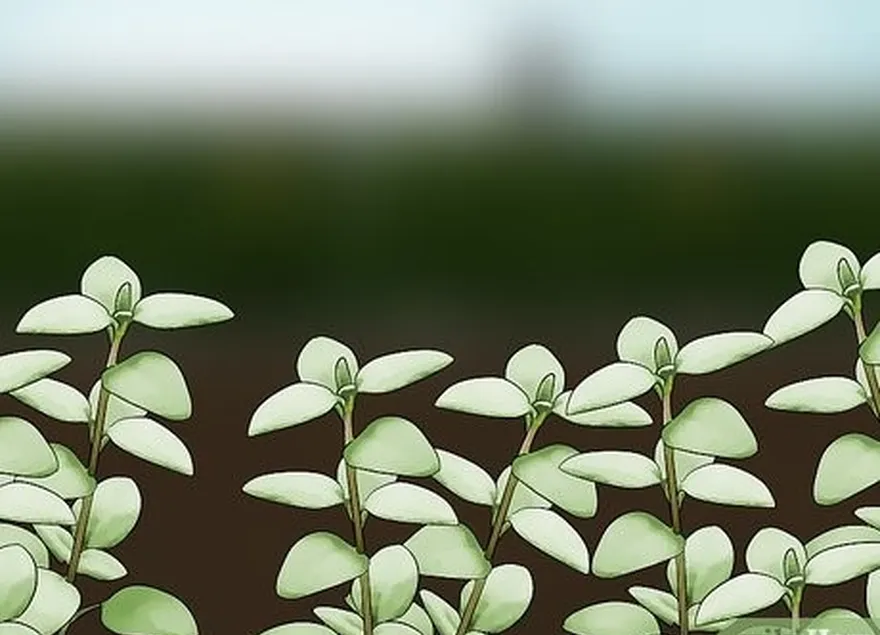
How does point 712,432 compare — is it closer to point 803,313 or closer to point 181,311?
point 803,313

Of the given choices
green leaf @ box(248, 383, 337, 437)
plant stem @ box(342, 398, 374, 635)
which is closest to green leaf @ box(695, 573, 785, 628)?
plant stem @ box(342, 398, 374, 635)

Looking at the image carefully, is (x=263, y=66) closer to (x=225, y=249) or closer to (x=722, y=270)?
(x=225, y=249)

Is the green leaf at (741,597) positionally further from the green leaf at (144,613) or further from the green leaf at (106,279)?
the green leaf at (106,279)

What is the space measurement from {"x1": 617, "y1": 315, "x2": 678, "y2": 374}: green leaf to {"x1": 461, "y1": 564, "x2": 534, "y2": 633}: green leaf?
27cm

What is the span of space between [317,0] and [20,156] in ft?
1.12

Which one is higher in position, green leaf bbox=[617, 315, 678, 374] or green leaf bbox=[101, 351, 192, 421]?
green leaf bbox=[617, 315, 678, 374]

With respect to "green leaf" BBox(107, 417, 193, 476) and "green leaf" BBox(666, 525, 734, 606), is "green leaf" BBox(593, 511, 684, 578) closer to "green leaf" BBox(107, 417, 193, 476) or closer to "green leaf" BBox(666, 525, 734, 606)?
"green leaf" BBox(666, 525, 734, 606)

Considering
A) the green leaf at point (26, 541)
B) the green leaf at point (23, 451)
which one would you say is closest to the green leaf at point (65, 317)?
the green leaf at point (23, 451)

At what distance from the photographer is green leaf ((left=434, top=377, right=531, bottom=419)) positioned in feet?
4.04

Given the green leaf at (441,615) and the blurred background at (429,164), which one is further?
A: the green leaf at (441,615)

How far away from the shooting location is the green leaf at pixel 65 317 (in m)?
1.19

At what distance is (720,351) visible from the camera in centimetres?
123

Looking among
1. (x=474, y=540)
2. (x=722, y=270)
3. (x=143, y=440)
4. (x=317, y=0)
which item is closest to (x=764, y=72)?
(x=722, y=270)

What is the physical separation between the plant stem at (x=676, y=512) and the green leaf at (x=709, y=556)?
1 centimetres
